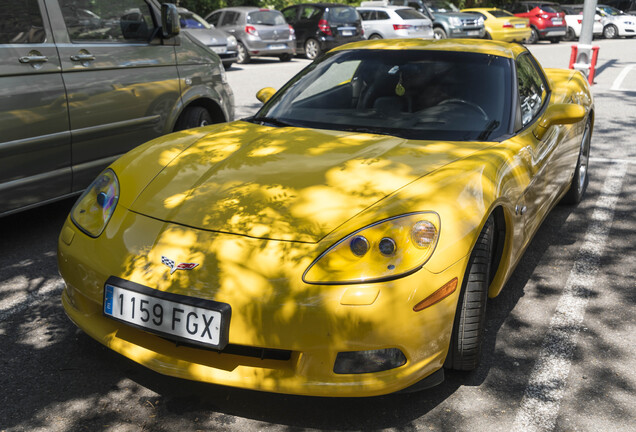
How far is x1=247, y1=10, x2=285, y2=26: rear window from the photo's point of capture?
717 inches

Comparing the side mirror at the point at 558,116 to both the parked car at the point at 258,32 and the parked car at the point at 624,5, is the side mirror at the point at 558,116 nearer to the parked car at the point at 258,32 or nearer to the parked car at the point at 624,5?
the parked car at the point at 258,32

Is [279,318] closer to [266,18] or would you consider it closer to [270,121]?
[270,121]

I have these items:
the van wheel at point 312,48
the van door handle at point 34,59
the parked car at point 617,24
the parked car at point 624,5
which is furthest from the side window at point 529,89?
the parked car at point 624,5

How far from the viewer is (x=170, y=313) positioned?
2416 millimetres

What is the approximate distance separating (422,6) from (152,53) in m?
21.1

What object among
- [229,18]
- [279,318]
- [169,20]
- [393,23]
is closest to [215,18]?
[229,18]

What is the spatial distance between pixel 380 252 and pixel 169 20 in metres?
3.38

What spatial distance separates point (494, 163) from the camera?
3.08 meters

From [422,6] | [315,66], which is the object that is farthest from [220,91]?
[422,6]

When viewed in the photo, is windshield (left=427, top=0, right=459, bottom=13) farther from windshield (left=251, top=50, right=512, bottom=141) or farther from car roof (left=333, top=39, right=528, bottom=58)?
windshield (left=251, top=50, right=512, bottom=141)

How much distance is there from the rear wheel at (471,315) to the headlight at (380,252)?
0.90 feet

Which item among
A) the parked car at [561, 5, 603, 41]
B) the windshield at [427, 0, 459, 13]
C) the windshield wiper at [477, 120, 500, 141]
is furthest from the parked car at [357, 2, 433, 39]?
the windshield wiper at [477, 120, 500, 141]

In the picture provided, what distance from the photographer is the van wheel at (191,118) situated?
554 centimetres

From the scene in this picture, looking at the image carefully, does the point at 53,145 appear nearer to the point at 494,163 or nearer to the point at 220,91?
the point at 220,91
